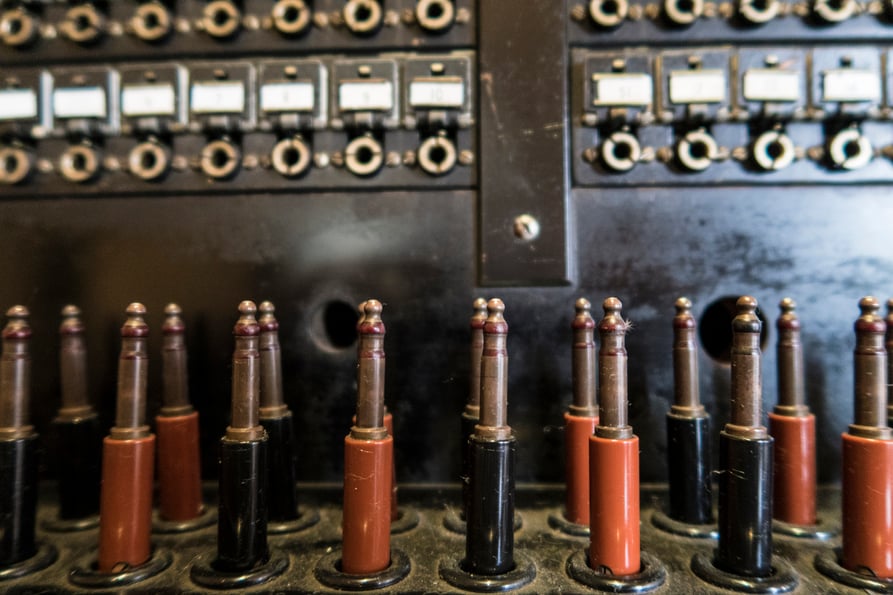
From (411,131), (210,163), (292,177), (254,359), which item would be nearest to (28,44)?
(210,163)

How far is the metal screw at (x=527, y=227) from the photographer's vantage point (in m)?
0.86

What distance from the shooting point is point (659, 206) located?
2.87 feet

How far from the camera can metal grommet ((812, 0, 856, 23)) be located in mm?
855

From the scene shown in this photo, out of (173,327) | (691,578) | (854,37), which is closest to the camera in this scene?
(691,578)

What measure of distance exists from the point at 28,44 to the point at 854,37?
1.38 m

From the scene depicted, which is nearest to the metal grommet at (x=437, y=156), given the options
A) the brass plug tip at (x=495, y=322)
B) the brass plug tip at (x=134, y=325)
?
the brass plug tip at (x=495, y=322)

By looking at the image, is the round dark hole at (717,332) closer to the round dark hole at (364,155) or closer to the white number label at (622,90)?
the white number label at (622,90)

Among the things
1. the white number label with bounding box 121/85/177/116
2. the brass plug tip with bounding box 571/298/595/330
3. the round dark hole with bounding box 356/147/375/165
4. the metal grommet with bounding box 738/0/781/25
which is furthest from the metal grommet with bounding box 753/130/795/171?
the white number label with bounding box 121/85/177/116

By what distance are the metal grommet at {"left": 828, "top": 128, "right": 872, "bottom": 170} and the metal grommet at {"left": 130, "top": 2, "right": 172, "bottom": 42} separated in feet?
3.65

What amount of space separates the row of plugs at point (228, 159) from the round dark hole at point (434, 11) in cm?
20

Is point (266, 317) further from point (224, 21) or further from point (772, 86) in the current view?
point (772, 86)

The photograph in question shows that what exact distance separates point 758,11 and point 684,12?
0.12 meters

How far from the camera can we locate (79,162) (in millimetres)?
933

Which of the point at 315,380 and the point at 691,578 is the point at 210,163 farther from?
the point at 691,578
